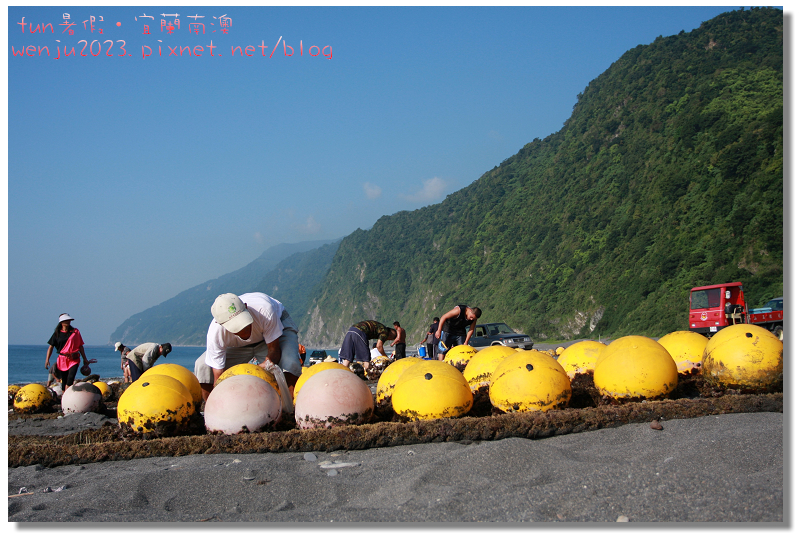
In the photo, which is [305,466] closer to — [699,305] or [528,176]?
[699,305]

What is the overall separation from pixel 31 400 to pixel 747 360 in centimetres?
1185

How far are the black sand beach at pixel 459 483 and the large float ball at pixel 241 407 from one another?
1.82 feet

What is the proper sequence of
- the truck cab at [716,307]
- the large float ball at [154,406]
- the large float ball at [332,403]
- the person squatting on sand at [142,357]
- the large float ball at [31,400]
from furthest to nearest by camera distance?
the truck cab at [716,307] → the person squatting on sand at [142,357] → the large float ball at [31,400] → the large float ball at [154,406] → the large float ball at [332,403]

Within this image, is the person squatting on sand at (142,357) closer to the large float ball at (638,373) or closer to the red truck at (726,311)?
the large float ball at (638,373)

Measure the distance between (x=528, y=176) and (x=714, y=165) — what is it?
3403 centimetres

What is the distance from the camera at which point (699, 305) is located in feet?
79.4

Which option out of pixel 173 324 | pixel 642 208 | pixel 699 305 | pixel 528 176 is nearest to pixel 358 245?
pixel 528 176

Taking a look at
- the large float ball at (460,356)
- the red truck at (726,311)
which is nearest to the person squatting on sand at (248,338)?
the large float ball at (460,356)

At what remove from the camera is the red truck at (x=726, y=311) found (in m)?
21.2

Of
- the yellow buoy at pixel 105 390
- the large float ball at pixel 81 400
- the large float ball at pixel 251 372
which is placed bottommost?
the yellow buoy at pixel 105 390

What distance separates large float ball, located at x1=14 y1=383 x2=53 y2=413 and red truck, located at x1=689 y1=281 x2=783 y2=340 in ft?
68.5

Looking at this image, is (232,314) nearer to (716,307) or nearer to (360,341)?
(360,341)

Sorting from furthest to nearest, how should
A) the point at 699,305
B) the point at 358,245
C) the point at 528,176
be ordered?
the point at 358,245 < the point at 528,176 < the point at 699,305

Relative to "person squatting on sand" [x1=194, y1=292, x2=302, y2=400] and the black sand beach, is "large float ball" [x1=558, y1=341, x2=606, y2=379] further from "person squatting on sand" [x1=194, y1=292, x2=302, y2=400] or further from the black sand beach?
"person squatting on sand" [x1=194, y1=292, x2=302, y2=400]
